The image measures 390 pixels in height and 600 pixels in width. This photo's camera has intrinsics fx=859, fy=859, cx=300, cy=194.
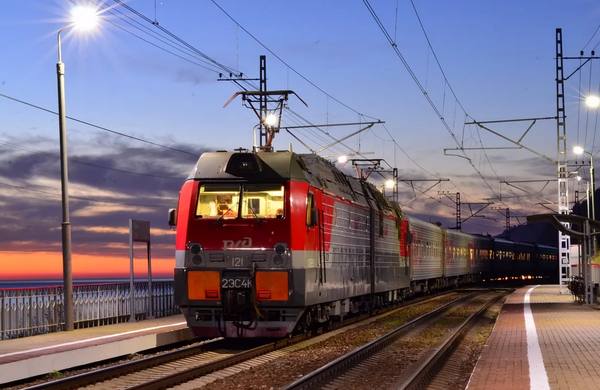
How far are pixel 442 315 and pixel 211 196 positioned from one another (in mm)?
13069

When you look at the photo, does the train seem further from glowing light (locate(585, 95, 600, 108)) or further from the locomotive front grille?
glowing light (locate(585, 95, 600, 108))

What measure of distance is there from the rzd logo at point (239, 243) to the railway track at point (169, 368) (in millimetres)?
1998

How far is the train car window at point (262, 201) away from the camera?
1698cm

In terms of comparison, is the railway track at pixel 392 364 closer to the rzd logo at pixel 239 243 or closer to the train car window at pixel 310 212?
the train car window at pixel 310 212

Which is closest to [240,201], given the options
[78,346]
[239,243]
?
[239,243]

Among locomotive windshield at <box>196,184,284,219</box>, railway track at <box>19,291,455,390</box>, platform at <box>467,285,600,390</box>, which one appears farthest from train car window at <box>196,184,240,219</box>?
platform at <box>467,285,600,390</box>

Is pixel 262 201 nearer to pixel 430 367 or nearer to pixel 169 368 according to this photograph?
pixel 169 368

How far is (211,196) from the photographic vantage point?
56.9ft

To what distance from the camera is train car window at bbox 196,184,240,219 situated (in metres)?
17.1

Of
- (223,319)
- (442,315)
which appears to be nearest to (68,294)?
(223,319)

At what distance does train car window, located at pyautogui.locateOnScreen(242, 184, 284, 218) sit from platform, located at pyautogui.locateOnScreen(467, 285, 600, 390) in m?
4.83

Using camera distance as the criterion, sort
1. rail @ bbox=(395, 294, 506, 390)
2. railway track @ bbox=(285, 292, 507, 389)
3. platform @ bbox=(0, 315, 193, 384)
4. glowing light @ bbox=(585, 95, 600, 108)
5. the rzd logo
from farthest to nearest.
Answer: glowing light @ bbox=(585, 95, 600, 108) → the rzd logo → platform @ bbox=(0, 315, 193, 384) → railway track @ bbox=(285, 292, 507, 389) → rail @ bbox=(395, 294, 506, 390)

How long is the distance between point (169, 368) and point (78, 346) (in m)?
1.88

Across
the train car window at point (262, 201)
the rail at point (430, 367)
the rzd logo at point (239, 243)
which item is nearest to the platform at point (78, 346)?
the rzd logo at point (239, 243)
